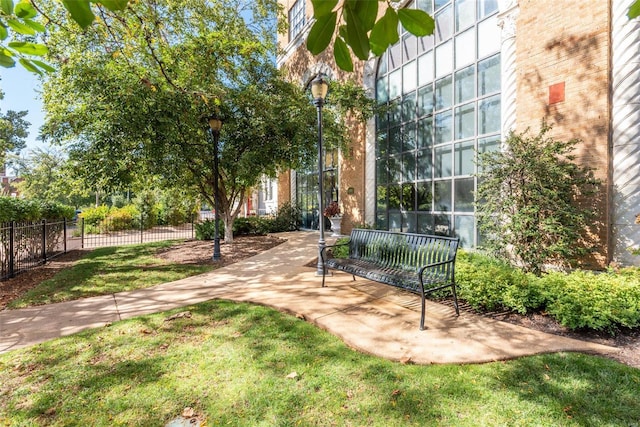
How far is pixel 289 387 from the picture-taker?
2947 millimetres

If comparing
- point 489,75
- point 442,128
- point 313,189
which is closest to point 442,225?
point 442,128

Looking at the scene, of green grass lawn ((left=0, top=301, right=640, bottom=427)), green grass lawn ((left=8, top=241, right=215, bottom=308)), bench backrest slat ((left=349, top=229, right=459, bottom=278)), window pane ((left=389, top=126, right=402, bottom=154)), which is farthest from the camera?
window pane ((left=389, top=126, right=402, bottom=154))

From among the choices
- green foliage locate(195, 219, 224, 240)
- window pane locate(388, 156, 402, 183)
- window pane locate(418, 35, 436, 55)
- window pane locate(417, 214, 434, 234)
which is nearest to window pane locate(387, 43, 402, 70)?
window pane locate(418, 35, 436, 55)

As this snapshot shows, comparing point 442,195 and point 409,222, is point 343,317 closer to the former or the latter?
point 442,195

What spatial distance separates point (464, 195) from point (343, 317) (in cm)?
598

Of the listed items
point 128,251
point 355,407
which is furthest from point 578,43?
point 128,251

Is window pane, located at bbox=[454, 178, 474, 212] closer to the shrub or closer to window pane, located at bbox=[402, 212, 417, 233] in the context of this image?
window pane, located at bbox=[402, 212, 417, 233]

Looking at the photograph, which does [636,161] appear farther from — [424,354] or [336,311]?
[336,311]

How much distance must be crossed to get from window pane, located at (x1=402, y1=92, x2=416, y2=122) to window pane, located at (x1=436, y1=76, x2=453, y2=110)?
1013mm

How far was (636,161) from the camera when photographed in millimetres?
5648

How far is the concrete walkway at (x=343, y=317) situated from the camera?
3.63m

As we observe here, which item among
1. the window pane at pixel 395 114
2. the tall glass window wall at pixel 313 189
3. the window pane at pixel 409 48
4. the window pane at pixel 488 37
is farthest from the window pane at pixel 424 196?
the tall glass window wall at pixel 313 189

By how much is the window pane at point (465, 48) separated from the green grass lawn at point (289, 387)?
8.03 m

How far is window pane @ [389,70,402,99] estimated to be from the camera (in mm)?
11359
